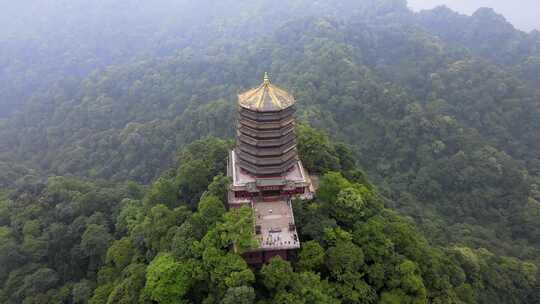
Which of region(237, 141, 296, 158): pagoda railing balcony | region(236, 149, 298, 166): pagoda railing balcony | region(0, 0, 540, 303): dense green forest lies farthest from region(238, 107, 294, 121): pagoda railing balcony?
region(0, 0, 540, 303): dense green forest

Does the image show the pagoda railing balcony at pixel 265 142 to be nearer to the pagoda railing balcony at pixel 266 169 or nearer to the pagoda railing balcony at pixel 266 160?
the pagoda railing balcony at pixel 266 160

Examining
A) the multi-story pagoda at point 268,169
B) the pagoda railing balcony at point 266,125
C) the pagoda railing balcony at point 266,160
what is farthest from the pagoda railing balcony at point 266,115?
the pagoda railing balcony at point 266,160

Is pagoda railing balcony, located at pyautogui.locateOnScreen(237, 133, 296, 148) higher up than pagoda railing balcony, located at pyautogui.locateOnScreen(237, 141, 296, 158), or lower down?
higher up

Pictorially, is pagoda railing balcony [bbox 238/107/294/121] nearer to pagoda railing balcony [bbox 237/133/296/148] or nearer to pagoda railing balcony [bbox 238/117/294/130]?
pagoda railing balcony [bbox 238/117/294/130]

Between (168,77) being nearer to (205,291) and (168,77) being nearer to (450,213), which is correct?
(450,213)

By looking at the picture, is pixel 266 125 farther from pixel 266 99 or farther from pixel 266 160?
pixel 266 160

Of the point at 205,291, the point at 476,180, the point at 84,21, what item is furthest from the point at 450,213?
the point at 84,21
